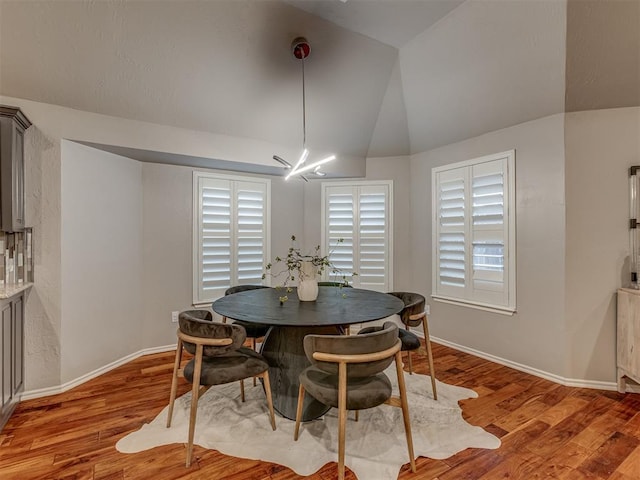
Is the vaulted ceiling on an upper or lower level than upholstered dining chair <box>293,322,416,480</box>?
upper

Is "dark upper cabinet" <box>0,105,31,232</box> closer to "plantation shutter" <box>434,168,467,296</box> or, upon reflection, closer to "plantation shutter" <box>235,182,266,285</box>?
"plantation shutter" <box>235,182,266,285</box>

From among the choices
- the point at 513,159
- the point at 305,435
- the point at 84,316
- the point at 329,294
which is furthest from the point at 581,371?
the point at 84,316

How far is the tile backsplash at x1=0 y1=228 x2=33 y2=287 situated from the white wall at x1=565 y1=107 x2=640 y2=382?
16.0 feet

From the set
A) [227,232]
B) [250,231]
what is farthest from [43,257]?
[250,231]

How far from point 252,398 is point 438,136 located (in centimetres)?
361

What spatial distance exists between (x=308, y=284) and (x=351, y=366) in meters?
1.04

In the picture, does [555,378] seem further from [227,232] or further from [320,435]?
[227,232]

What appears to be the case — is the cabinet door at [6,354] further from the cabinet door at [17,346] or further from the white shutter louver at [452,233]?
the white shutter louver at [452,233]

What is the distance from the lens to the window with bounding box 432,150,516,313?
3.46 meters

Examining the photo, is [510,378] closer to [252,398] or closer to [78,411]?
[252,398]

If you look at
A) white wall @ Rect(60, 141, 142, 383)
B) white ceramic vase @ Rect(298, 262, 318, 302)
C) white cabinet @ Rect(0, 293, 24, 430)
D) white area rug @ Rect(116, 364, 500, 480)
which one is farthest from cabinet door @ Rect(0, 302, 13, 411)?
white ceramic vase @ Rect(298, 262, 318, 302)

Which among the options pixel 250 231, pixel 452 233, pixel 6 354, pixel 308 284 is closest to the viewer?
pixel 6 354

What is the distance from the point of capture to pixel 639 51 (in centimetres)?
258

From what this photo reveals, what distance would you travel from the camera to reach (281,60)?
3.15 metres
